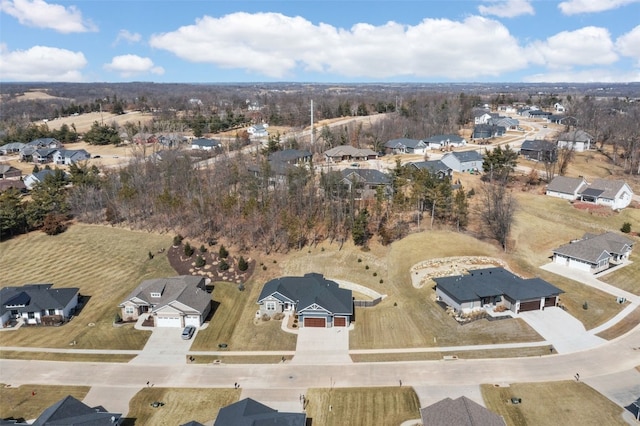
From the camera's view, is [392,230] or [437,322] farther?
[392,230]

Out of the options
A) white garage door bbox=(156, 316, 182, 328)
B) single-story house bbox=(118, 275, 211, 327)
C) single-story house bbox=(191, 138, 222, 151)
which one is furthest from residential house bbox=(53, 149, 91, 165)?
white garage door bbox=(156, 316, 182, 328)

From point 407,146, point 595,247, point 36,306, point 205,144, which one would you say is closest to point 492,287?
point 595,247

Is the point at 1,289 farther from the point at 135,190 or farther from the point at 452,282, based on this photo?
the point at 452,282

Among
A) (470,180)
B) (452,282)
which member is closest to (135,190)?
(452,282)

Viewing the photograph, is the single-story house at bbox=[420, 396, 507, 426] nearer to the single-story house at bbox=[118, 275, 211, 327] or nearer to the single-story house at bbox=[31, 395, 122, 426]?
the single-story house at bbox=[31, 395, 122, 426]

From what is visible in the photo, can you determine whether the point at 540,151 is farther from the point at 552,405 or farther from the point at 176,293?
the point at 176,293

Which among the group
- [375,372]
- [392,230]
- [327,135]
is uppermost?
[327,135]

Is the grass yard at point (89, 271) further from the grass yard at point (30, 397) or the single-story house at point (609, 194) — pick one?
the single-story house at point (609, 194)

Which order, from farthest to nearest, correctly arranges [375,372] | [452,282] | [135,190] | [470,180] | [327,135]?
[327,135] → [470,180] → [135,190] → [452,282] → [375,372]
